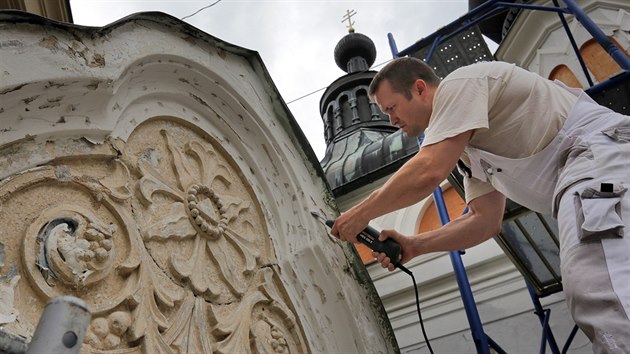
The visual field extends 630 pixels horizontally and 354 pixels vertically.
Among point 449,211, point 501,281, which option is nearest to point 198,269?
point 501,281

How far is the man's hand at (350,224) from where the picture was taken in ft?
7.28

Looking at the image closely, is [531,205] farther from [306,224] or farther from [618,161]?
A: [306,224]

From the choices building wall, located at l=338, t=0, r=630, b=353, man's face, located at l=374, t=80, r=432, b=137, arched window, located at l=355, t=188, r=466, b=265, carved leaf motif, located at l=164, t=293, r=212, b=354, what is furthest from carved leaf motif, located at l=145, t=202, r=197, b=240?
arched window, located at l=355, t=188, r=466, b=265

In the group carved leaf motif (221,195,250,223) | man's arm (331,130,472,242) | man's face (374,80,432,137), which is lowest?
man's arm (331,130,472,242)

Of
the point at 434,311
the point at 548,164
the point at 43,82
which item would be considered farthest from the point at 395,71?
the point at 434,311

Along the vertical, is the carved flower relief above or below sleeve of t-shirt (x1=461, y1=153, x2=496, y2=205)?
above

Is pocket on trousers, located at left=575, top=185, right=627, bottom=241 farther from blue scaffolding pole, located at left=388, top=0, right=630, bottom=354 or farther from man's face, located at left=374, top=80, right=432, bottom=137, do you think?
blue scaffolding pole, located at left=388, top=0, right=630, bottom=354

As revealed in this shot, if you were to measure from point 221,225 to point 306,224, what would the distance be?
53cm

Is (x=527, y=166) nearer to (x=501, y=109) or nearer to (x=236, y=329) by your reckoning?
(x=501, y=109)

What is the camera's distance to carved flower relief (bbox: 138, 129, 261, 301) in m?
2.23

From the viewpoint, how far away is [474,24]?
4508 mm

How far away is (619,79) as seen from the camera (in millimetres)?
3088

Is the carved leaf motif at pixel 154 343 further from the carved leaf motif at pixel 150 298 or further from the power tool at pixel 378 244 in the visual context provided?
the power tool at pixel 378 244

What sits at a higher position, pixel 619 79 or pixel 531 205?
pixel 619 79
